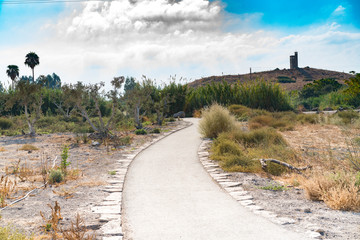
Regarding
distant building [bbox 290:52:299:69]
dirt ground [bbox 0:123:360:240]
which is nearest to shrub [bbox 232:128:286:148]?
dirt ground [bbox 0:123:360:240]

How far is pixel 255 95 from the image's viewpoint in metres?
23.0

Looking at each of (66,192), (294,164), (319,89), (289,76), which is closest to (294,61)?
(289,76)

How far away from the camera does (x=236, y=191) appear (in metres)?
5.38

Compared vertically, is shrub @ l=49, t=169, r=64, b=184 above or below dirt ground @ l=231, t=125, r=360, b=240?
above

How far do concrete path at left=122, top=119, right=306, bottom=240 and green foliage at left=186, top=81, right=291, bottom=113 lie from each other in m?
15.6

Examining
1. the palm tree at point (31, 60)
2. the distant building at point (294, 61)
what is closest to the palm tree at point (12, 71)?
the palm tree at point (31, 60)

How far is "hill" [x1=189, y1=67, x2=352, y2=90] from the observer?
60306 millimetres

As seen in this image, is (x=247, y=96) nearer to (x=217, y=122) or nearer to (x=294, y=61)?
(x=217, y=122)

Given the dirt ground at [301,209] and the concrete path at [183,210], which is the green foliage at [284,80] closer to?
the dirt ground at [301,209]

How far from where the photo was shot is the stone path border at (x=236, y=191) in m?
3.94

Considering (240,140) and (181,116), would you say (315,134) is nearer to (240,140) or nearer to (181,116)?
(240,140)

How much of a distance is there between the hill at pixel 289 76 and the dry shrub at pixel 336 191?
180ft

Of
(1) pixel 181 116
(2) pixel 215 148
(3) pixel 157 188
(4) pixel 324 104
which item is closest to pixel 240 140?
(2) pixel 215 148

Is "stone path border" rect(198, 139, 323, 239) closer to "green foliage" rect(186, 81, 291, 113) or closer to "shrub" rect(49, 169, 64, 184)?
"shrub" rect(49, 169, 64, 184)
